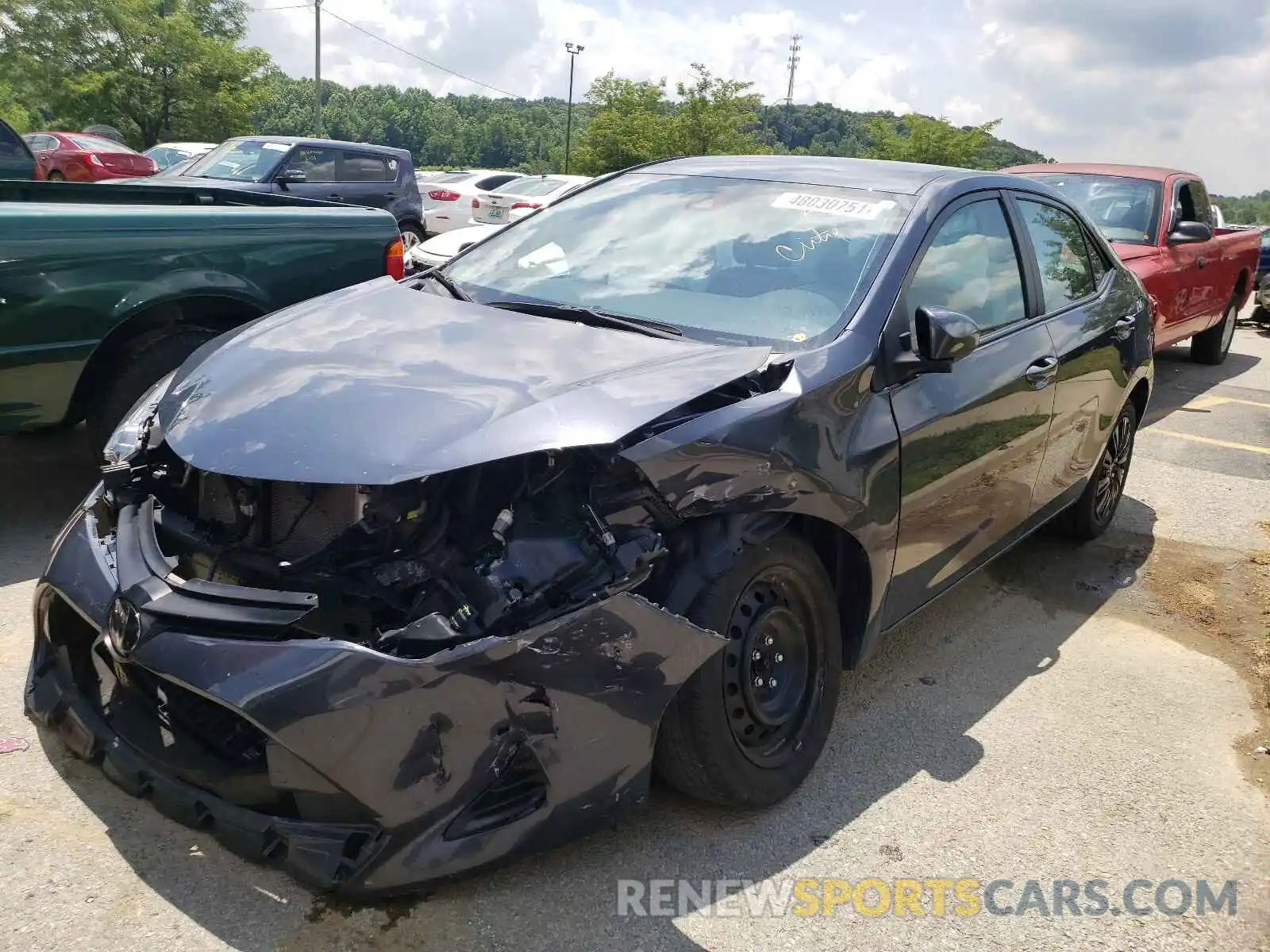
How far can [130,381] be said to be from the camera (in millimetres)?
4312

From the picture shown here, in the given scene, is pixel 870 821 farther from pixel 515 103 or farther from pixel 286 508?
pixel 515 103

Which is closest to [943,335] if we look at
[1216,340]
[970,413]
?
[970,413]

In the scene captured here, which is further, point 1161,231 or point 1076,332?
point 1161,231

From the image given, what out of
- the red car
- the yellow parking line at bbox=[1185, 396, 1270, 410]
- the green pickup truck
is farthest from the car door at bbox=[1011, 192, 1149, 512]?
the red car

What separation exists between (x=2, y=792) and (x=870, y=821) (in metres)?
2.25

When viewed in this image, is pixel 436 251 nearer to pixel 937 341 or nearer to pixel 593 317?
pixel 593 317

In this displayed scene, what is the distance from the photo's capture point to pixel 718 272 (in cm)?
325

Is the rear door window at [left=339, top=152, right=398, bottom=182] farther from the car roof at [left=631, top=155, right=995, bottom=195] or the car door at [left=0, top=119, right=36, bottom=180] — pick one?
the car roof at [left=631, top=155, right=995, bottom=195]

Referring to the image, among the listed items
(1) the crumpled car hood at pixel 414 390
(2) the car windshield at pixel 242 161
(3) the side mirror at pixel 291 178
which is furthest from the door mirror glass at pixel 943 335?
(3) the side mirror at pixel 291 178

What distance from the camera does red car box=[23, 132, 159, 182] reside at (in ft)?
53.4

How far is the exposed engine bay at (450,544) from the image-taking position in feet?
7.30

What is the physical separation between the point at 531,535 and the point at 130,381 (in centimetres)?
279

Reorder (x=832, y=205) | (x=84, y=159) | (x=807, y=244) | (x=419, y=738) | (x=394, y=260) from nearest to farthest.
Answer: (x=419, y=738) → (x=807, y=244) → (x=832, y=205) → (x=394, y=260) → (x=84, y=159)

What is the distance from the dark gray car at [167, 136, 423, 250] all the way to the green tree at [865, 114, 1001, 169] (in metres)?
20.6
